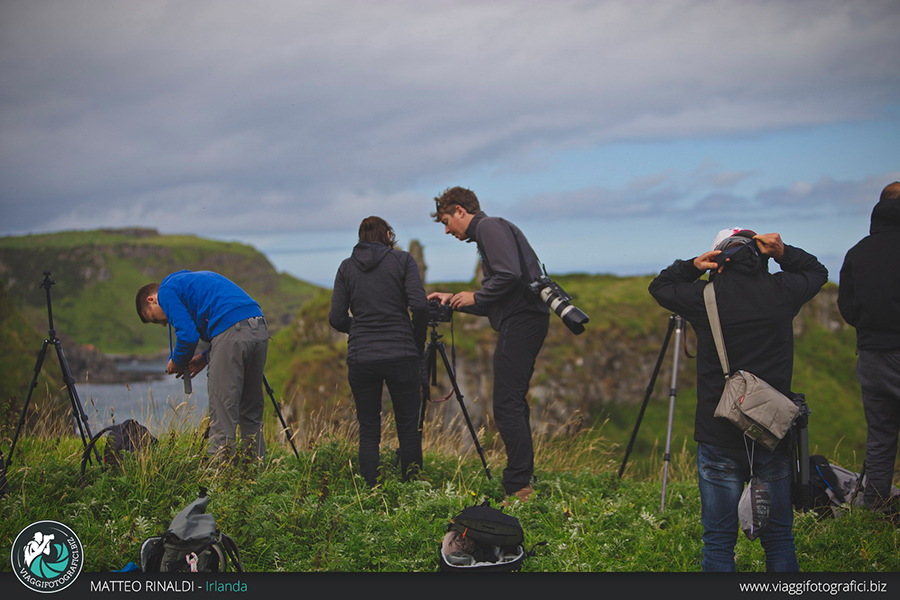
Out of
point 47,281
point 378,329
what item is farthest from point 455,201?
point 47,281

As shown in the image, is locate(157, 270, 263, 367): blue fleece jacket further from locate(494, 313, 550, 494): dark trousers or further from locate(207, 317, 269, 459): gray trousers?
locate(494, 313, 550, 494): dark trousers

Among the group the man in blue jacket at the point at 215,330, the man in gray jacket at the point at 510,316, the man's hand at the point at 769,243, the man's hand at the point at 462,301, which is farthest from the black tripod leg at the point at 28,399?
the man's hand at the point at 769,243

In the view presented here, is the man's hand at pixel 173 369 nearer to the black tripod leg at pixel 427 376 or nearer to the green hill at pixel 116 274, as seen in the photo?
the black tripod leg at pixel 427 376

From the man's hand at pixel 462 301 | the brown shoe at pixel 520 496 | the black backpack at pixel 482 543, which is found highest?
the man's hand at pixel 462 301

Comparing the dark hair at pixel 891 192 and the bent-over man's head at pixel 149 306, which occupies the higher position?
the dark hair at pixel 891 192

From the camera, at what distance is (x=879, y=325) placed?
4359mm

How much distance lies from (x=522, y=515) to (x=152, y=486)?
2.56m

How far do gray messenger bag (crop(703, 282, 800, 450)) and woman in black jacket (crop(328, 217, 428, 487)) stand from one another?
7.88 ft

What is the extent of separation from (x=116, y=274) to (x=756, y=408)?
101 m

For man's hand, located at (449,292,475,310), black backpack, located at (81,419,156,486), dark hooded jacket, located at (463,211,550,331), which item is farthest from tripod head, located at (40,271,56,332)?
dark hooded jacket, located at (463,211,550,331)

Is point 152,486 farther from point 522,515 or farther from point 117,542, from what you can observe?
point 522,515

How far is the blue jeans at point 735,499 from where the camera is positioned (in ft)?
10.6

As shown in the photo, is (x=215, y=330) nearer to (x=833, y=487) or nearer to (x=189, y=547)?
(x=189, y=547)

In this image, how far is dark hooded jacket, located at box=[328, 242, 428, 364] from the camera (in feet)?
15.9
